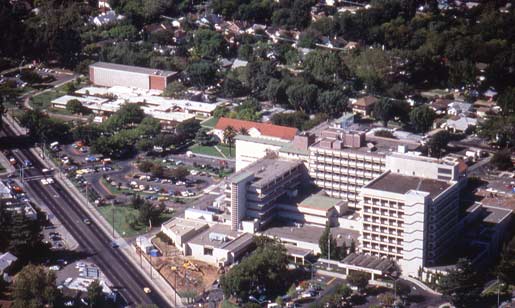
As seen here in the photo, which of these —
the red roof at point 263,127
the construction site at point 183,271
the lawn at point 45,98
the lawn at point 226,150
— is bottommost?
the construction site at point 183,271

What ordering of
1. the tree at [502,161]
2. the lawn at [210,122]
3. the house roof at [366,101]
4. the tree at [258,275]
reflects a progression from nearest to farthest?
the tree at [258,275]
the tree at [502,161]
the lawn at [210,122]
the house roof at [366,101]

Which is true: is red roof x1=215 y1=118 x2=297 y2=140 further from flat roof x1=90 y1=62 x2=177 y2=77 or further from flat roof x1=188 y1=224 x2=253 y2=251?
flat roof x1=188 y1=224 x2=253 y2=251

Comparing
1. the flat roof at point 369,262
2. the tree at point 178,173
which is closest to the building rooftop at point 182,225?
the tree at point 178,173

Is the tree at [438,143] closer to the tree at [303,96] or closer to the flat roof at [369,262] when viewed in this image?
the tree at [303,96]

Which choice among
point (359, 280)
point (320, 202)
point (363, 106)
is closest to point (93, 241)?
point (320, 202)

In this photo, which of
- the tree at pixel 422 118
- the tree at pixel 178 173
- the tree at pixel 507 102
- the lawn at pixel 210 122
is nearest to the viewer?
the tree at pixel 178 173

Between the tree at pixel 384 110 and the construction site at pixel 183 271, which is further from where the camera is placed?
the tree at pixel 384 110
